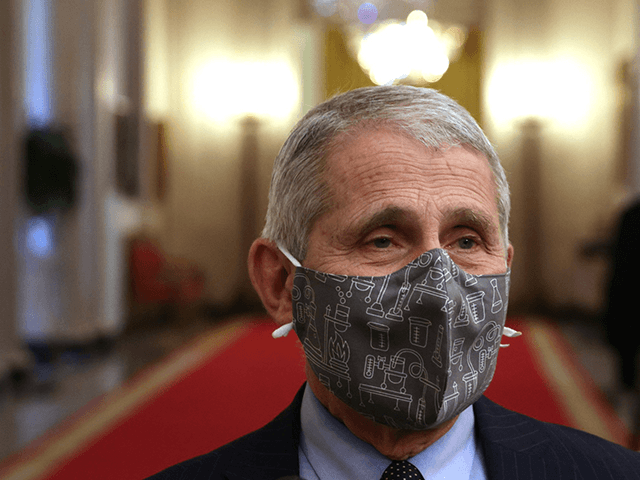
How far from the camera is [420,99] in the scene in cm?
113

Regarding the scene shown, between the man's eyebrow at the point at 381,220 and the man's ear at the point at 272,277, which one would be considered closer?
the man's eyebrow at the point at 381,220


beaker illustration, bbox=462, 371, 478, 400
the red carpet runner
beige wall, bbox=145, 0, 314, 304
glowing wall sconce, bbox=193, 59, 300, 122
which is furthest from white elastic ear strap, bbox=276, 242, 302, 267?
glowing wall sconce, bbox=193, 59, 300, 122

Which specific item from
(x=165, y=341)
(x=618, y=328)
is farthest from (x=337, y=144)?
(x=165, y=341)

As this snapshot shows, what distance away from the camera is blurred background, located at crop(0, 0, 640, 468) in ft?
23.6

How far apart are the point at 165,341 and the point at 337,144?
23.5 feet

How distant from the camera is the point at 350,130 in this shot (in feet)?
3.66

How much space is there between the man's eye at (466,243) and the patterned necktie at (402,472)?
0.38 meters

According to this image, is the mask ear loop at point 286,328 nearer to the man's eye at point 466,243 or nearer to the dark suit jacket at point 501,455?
the dark suit jacket at point 501,455

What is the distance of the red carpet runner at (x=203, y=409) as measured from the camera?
3.12 meters

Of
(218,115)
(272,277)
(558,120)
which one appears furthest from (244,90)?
(272,277)

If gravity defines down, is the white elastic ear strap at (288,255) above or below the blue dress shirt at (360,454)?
above

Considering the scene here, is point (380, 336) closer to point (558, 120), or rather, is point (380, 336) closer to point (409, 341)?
point (409, 341)

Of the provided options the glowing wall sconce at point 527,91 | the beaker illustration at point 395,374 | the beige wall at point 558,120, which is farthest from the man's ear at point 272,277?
the glowing wall sconce at point 527,91

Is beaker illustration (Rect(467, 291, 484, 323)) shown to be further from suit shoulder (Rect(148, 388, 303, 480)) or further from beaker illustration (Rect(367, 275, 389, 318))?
suit shoulder (Rect(148, 388, 303, 480))
